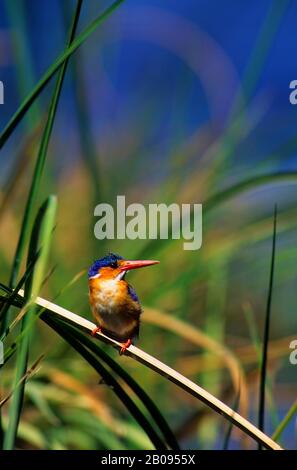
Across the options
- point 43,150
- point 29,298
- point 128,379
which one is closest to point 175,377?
point 128,379

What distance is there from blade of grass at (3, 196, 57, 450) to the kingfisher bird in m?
0.18

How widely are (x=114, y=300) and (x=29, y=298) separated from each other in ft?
1.13

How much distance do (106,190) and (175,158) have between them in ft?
0.77

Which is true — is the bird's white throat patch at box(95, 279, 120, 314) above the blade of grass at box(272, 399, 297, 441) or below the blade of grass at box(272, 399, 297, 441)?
above

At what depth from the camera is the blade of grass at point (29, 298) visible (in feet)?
2.53

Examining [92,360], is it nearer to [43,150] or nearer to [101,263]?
[43,150]

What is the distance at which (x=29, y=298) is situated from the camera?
34.3 inches

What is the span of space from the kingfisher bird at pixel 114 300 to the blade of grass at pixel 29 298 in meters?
0.18

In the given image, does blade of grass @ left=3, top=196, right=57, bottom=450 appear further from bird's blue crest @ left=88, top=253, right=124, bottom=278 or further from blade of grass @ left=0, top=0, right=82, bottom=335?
bird's blue crest @ left=88, top=253, right=124, bottom=278

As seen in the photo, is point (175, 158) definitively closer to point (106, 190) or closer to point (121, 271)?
point (106, 190)

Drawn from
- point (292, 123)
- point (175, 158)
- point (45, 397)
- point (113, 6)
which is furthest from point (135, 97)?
point (113, 6)

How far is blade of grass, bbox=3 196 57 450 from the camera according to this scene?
2.53 ft

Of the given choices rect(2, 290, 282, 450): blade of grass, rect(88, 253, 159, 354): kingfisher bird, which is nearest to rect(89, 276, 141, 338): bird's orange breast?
rect(88, 253, 159, 354): kingfisher bird

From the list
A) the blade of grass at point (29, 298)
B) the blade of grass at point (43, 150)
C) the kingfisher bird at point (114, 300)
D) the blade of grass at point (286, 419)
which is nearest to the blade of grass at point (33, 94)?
the blade of grass at point (43, 150)
